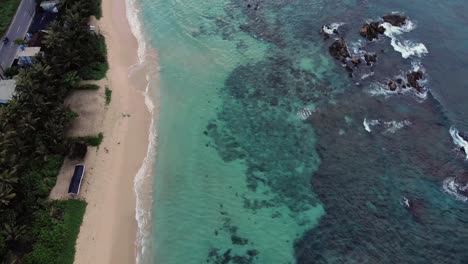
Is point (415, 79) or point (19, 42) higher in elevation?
point (19, 42)

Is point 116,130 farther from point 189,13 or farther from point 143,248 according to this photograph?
point 189,13

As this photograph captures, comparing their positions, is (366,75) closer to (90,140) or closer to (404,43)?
(404,43)

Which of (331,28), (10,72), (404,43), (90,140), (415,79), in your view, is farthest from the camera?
(331,28)

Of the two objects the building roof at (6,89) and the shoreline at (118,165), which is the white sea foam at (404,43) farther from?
the building roof at (6,89)

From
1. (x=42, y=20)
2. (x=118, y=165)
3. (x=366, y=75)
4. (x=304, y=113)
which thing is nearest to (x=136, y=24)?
(x=42, y=20)

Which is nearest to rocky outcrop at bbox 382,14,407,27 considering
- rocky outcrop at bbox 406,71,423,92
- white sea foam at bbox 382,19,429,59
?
white sea foam at bbox 382,19,429,59

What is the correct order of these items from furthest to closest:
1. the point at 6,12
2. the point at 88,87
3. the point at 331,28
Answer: the point at 331,28 < the point at 6,12 < the point at 88,87

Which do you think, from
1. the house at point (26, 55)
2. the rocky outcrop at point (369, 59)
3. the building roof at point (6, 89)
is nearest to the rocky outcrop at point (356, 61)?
the rocky outcrop at point (369, 59)

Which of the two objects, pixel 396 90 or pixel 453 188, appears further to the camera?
pixel 396 90
